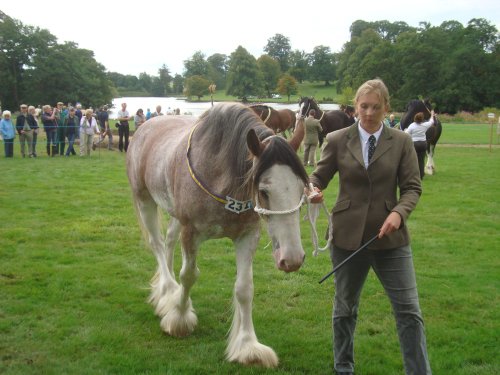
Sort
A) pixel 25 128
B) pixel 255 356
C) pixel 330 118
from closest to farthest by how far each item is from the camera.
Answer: pixel 255 356
pixel 330 118
pixel 25 128

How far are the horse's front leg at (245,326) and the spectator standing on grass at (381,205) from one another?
924mm

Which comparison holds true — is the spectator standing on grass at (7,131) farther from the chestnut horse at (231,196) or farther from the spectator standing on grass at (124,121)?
the chestnut horse at (231,196)

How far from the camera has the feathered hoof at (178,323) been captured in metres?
4.18

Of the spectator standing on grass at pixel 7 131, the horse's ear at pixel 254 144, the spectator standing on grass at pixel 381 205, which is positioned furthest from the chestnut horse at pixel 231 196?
the spectator standing on grass at pixel 7 131

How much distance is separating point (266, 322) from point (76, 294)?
7.17ft

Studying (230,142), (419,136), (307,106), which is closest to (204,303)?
(230,142)

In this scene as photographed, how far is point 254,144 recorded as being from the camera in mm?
2898

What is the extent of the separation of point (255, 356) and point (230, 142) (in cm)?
176

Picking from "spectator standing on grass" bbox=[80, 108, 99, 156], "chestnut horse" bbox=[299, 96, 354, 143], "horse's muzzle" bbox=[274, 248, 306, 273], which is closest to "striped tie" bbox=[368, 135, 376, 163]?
"horse's muzzle" bbox=[274, 248, 306, 273]

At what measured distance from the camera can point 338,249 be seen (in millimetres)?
3213

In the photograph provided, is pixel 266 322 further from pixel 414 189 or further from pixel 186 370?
pixel 414 189

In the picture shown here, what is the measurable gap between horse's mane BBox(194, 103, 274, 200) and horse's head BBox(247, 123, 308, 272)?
25cm

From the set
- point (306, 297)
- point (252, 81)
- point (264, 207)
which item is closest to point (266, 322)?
point (306, 297)

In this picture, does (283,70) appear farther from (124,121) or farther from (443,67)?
(124,121)
